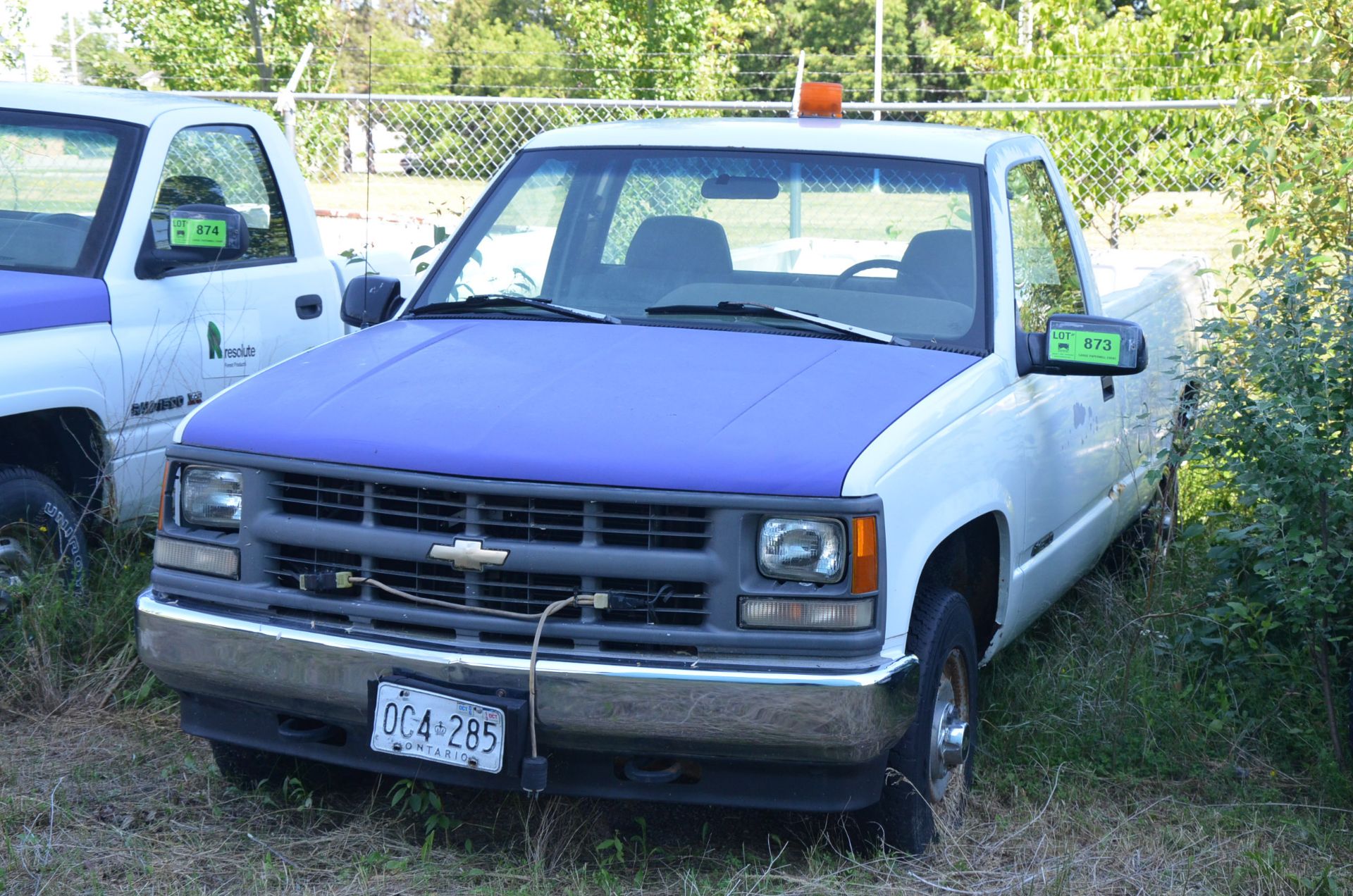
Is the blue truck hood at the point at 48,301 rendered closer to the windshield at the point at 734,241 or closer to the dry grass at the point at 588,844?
the windshield at the point at 734,241

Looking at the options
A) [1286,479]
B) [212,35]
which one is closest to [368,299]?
[1286,479]

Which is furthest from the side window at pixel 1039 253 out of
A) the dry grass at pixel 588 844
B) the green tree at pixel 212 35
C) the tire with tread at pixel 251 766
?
the green tree at pixel 212 35

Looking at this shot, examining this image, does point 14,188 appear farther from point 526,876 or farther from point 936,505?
point 936,505

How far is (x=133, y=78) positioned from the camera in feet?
51.9


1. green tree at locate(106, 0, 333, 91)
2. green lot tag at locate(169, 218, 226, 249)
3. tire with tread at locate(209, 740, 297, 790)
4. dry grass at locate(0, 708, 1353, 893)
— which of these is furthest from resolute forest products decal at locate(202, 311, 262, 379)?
green tree at locate(106, 0, 333, 91)

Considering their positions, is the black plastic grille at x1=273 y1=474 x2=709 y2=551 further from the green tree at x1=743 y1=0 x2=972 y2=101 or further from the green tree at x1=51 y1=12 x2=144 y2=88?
the green tree at x1=743 y1=0 x2=972 y2=101

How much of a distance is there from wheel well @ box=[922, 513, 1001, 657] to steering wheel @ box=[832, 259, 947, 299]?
678 mm

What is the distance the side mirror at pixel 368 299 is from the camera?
4.54m

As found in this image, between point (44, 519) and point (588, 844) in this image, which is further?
point (44, 519)

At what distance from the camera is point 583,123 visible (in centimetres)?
865

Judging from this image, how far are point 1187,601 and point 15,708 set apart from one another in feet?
12.5

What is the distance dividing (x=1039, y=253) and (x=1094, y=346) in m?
0.84

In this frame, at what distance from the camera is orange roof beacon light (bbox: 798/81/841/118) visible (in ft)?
17.0

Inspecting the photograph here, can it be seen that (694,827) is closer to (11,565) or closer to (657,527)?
(657,527)
